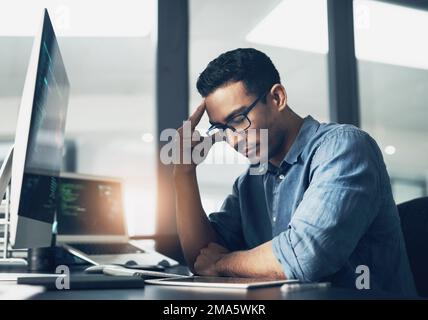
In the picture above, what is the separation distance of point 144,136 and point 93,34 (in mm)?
639

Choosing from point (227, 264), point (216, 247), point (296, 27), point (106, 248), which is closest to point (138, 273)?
point (227, 264)

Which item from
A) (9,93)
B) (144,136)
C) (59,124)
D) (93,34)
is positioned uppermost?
(93,34)

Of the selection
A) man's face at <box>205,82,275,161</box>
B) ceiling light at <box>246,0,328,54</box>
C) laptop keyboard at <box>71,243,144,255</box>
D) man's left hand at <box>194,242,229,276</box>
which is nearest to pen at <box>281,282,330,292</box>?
man's left hand at <box>194,242,229,276</box>

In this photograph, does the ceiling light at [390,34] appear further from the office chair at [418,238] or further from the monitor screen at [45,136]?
the monitor screen at [45,136]

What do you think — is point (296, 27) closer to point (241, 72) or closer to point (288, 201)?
point (241, 72)

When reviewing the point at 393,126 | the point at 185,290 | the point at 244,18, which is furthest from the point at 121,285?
the point at 393,126

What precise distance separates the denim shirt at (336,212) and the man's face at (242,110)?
4.0 inches

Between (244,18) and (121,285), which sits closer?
(121,285)

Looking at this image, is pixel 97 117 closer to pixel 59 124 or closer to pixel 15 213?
pixel 59 124

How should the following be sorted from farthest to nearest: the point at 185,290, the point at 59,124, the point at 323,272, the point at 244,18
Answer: the point at 244,18 < the point at 59,124 < the point at 323,272 < the point at 185,290

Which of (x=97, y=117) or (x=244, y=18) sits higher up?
(x=244, y=18)

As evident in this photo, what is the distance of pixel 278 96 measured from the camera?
62.0 inches

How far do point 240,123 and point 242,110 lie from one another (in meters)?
0.04
